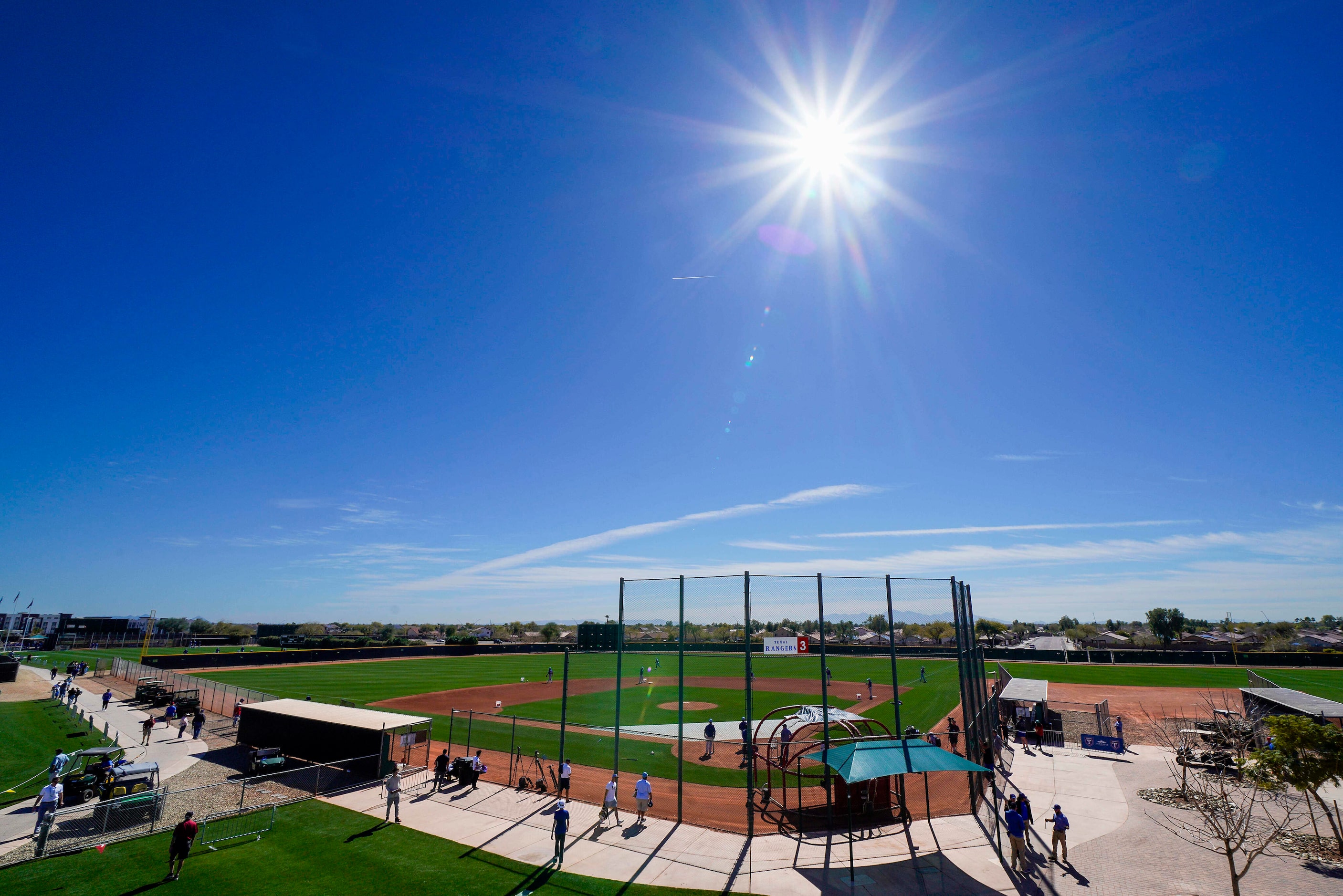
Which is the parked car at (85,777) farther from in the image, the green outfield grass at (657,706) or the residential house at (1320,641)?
the residential house at (1320,641)

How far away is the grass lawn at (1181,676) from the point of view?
50188 millimetres

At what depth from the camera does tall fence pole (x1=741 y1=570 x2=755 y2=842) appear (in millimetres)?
16938

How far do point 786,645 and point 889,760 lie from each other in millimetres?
4510

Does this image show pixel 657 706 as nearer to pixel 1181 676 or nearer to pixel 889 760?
pixel 889 760

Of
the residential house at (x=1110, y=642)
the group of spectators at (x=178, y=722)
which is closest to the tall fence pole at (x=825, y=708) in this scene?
the group of spectators at (x=178, y=722)

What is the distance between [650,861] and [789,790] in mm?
9518

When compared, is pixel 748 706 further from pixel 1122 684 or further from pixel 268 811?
pixel 1122 684

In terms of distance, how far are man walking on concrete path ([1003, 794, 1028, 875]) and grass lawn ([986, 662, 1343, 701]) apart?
1913 inches

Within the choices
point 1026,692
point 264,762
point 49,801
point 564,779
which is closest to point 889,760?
point 564,779

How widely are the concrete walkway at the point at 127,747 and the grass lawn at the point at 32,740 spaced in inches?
27.8

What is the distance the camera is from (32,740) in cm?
2884

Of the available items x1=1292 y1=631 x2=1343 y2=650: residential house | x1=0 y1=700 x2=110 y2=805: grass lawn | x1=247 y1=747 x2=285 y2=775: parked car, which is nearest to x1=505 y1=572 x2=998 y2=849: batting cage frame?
x1=247 y1=747 x2=285 y2=775: parked car

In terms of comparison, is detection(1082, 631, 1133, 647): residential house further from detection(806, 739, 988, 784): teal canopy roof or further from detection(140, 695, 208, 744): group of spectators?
detection(140, 695, 208, 744): group of spectators

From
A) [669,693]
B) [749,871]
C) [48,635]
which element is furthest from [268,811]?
[48,635]
